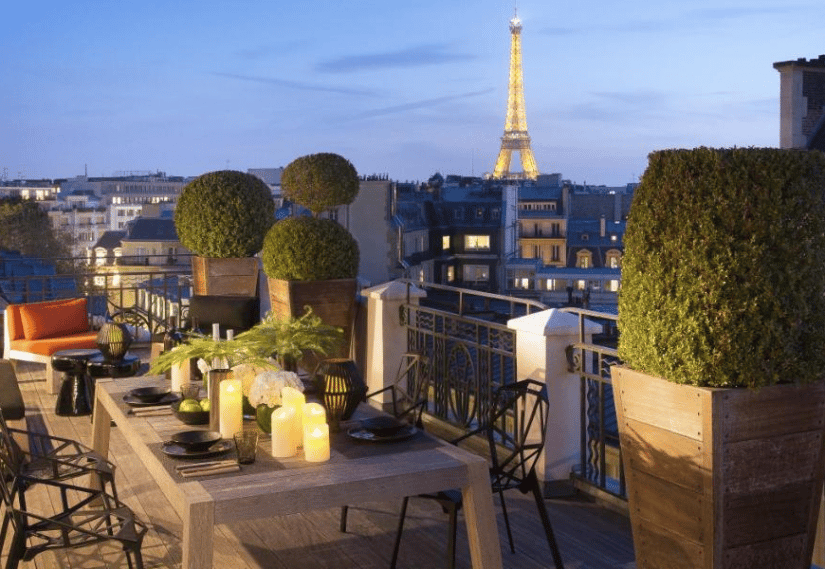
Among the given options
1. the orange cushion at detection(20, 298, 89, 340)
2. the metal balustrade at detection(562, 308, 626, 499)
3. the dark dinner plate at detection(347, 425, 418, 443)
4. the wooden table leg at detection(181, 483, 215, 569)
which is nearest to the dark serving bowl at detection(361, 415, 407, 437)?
the dark dinner plate at detection(347, 425, 418, 443)

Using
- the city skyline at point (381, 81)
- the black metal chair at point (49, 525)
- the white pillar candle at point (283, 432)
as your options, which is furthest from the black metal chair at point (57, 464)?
the city skyline at point (381, 81)

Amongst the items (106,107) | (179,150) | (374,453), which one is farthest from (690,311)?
(179,150)

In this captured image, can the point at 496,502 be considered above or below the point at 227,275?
below

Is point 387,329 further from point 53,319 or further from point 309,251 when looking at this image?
point 53,319

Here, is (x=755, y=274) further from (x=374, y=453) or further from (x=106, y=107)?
(x=106, y=107)

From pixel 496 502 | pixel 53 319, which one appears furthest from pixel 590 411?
pixel 53 319

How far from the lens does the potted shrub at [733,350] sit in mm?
3424

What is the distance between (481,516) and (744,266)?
1253mm

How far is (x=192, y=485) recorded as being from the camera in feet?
10.7

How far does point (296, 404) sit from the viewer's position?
3.66 m

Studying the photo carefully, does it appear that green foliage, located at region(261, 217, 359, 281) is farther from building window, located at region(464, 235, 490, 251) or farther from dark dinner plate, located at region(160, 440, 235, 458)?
building window, located at region(464, 235, 490, 251)

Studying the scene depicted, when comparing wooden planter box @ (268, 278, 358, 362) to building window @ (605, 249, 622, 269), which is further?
building window @ (605, 249, 622, 269)

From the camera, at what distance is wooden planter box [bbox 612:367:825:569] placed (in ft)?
11.4

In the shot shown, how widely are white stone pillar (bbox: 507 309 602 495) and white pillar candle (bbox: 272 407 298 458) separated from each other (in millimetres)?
2247
